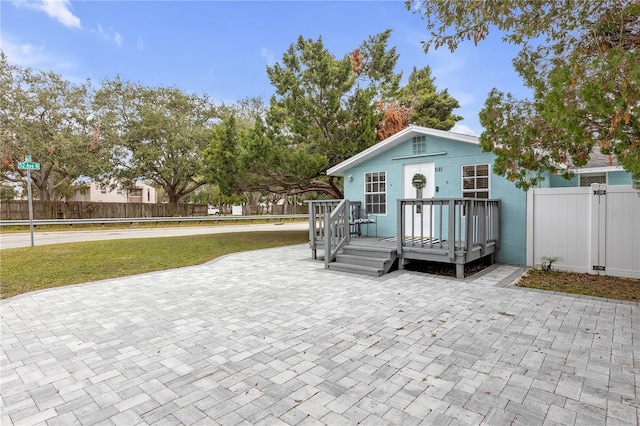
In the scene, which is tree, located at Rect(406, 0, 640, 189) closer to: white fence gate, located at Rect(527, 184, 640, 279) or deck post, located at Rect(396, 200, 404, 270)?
white fence gate, located at Rect(527, 184, 640, 279)

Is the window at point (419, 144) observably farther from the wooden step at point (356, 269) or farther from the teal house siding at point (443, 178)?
the wooden step at point (356, 269)

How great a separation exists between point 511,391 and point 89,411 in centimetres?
299

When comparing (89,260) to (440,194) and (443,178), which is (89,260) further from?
(443,178)

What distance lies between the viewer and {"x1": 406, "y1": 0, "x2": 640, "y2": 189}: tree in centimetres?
341

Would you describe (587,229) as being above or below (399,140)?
below

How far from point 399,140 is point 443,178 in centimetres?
156

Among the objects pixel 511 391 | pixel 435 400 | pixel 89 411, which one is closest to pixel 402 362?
pixel 435 400

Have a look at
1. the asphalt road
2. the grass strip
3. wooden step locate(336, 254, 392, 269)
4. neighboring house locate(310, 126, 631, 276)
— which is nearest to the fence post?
the grass strip

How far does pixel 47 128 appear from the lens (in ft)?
65.0

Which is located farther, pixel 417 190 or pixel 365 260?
pixel 417 190

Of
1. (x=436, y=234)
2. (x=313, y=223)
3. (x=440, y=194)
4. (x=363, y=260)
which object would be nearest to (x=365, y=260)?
(x=363, y=260)

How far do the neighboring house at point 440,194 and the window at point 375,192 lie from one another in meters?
0.03

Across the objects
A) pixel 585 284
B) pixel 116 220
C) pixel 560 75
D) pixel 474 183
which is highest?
pixel 560 75

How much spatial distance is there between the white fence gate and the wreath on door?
7.81 ft
